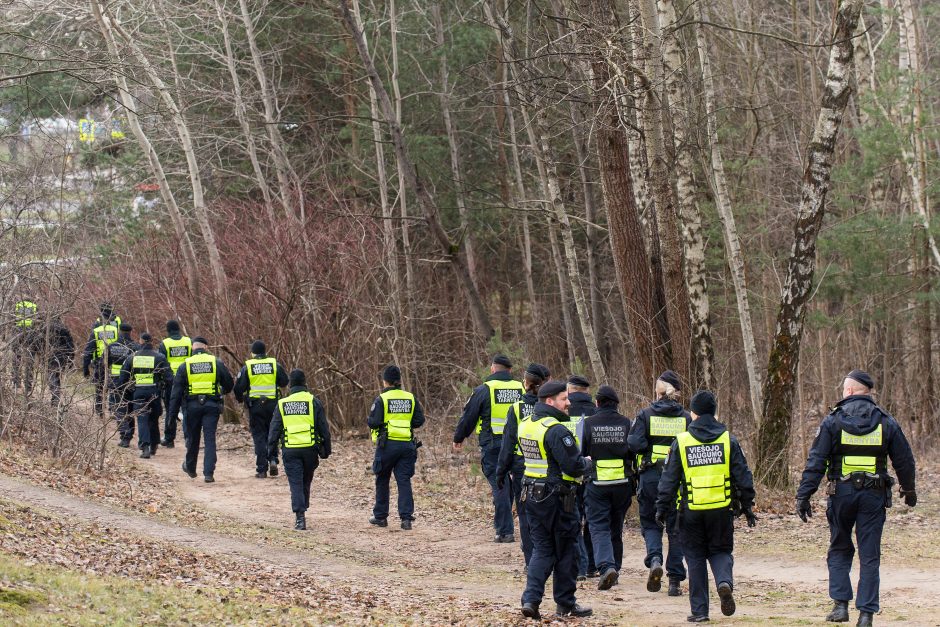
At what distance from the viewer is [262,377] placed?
16.7 metres

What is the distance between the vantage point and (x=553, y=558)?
9.30 m

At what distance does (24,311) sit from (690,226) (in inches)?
391

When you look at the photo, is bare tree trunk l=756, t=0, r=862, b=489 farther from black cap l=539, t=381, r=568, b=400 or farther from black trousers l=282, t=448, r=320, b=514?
black cap l=539, t=381, r=568, b=400

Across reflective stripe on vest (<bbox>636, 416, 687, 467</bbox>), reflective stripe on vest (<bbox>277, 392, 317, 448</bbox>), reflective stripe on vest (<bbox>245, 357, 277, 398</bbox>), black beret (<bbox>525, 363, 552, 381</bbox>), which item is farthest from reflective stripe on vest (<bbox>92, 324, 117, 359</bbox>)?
reflective stripe on vest (<bbox>636, 416, 687, 467</bbox>)

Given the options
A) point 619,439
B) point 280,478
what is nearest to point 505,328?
point 280,478

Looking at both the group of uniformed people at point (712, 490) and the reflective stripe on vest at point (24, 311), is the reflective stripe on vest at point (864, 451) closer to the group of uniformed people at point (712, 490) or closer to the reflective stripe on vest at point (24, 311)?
the group of uniformed people at point (712, 490)

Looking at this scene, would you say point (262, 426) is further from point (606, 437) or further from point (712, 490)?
point (712, 490)

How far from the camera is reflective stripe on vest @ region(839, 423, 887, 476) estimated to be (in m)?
8.86

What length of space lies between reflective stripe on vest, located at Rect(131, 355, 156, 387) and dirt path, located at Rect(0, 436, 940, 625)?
2.29 m

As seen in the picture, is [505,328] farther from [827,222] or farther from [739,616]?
[739,616]

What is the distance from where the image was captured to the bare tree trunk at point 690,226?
15.1 metres

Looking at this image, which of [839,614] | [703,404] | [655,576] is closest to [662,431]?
[655,576]

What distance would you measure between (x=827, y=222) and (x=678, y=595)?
15633mm

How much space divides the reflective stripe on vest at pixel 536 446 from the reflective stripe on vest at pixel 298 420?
5.10 meters
